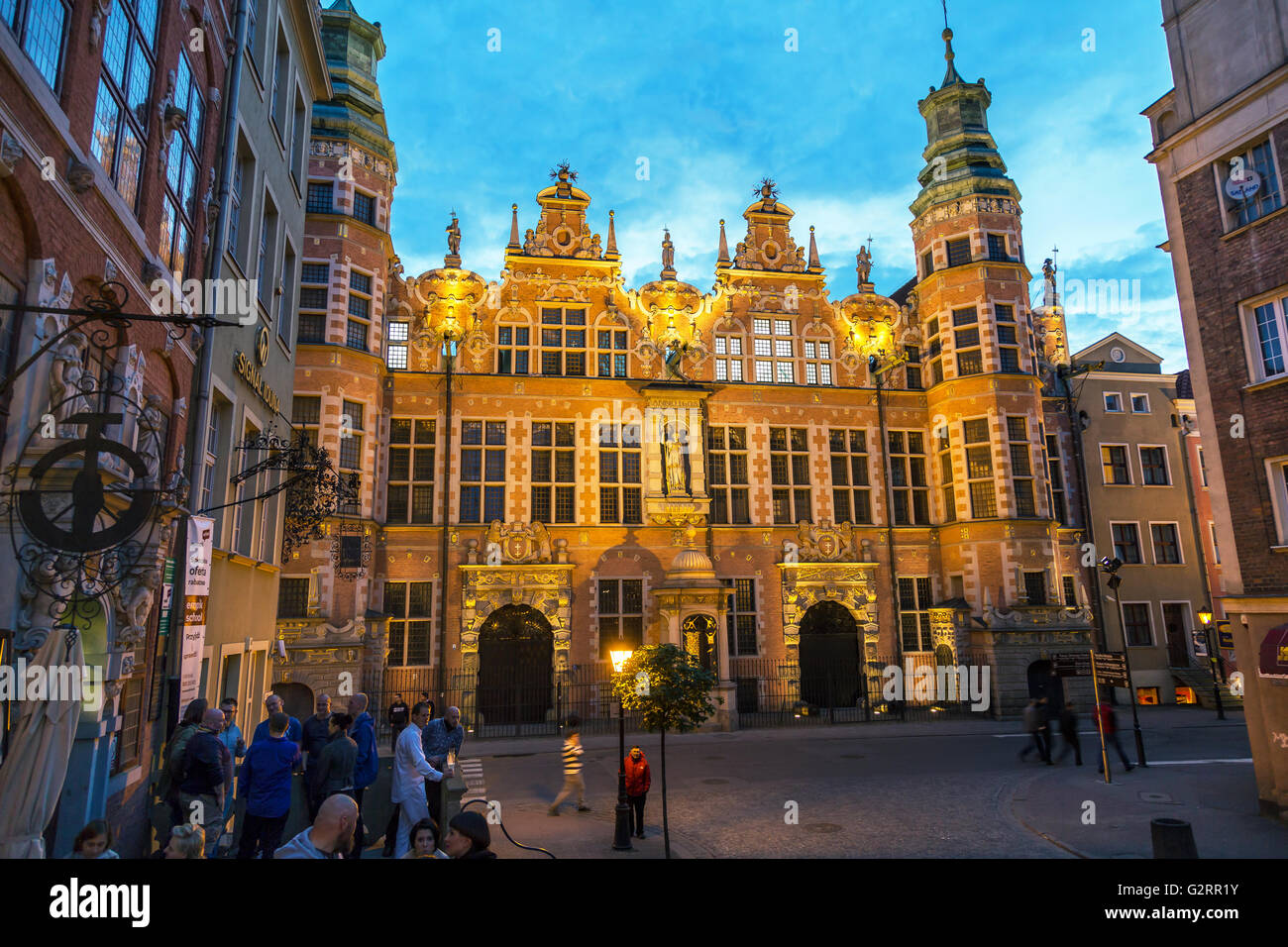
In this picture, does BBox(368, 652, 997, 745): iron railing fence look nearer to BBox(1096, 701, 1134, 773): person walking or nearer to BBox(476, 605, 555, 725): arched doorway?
BBox(476, 605, 555, 725): arched doorway

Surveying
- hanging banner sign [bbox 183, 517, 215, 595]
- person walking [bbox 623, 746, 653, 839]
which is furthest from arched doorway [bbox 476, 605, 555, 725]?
hanging banner sign [bbox 183, 517, 215, 595]

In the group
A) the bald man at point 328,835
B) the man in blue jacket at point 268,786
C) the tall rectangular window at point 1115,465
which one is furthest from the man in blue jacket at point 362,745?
the tall rectangular window at point 1115,465

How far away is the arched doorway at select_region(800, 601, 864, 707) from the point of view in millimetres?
28578

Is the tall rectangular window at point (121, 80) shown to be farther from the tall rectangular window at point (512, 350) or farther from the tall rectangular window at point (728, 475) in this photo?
the tall rectangular window at point (728, 475)

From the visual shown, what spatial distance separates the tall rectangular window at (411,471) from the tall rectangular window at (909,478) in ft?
59.5

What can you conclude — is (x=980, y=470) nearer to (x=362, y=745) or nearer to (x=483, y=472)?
(x=483, y=472)

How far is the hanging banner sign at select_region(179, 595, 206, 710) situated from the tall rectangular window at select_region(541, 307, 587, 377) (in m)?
19.4

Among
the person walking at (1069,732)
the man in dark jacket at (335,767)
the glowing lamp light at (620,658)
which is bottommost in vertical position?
the person walking at (1069,732)

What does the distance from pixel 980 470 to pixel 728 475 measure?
32.6 ft

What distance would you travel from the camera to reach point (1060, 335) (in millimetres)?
36594

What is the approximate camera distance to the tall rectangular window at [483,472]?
27328 mm

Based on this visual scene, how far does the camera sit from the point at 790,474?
1188 inches

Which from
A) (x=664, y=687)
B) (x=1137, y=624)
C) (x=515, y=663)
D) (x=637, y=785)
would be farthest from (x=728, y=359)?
(x=1137, y=624)
